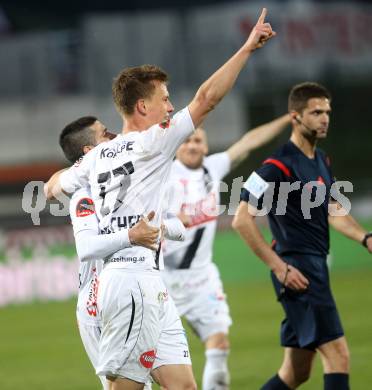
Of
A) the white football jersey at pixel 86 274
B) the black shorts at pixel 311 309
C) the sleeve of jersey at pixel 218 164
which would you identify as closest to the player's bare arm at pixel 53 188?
the white football jersey at pixel 86 274

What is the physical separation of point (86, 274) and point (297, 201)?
163 centimetres

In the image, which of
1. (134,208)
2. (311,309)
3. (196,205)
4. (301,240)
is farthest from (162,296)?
(196,205)

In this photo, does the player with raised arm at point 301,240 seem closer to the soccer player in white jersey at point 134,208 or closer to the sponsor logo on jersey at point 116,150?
the soccer player in white jersey at point 134,208

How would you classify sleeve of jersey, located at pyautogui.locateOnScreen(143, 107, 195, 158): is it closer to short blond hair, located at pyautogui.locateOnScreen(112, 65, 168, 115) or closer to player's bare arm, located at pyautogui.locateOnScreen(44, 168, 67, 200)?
short blond hair, located at pyautogui.locateOnScreen(112, 65, 168, 115)

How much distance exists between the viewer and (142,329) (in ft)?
17.0

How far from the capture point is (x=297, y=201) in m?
6.68

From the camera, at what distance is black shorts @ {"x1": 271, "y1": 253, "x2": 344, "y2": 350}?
21.3 ft

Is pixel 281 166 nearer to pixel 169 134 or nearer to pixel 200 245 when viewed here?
pixel 169 134

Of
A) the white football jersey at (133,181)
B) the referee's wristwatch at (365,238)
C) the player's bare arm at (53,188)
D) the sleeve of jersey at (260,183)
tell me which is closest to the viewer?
the white football jersey at (133,181)

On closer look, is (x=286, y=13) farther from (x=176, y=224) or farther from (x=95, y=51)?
(x=176, y=224)

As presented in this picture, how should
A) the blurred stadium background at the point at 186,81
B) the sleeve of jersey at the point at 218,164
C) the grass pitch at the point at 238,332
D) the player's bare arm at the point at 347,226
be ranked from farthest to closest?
the blurred stadium background at the point at 186,81
the grass pitch at the point at 238,332
the sleeve of jersey at the point at 218,164
the player's bare arm at the point at 347,226

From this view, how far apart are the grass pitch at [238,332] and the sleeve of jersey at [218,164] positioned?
1937mm

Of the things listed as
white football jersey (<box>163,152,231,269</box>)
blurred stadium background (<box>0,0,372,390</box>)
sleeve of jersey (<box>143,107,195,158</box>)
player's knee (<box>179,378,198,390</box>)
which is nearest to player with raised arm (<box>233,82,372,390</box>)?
player's knee (<box>179,378,198,390</box>)

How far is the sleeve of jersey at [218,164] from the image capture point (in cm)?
855
